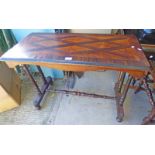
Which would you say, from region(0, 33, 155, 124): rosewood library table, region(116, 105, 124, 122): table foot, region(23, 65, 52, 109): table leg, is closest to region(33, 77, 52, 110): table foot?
region(23, 65, 52, 109): table leg

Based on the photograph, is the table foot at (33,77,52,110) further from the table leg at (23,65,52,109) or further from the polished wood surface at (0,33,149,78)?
the polished wood surface at (0,33,149,78)

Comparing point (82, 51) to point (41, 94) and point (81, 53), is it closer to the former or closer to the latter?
point (81, 53)

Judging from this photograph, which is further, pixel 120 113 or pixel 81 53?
pixel 120 113

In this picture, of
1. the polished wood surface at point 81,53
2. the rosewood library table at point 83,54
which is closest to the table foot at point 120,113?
the rosewood library table at point 83,54

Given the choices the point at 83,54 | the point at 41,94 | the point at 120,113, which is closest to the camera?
the point at 83,54

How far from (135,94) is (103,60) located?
38.2 inches

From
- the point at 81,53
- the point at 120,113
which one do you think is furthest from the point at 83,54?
the point at 120,113

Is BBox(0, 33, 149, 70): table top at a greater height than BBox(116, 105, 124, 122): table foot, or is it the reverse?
BBox(0, 33, 149, 70): table top

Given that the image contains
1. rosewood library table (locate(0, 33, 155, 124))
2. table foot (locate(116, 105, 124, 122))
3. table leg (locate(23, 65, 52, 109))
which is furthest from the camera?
table leg (locate(23, 65, 52, 109))

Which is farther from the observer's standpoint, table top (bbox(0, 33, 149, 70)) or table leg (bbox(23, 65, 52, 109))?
table leg (bbox(23, 65, 52, 109))

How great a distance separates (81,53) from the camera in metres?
1.35

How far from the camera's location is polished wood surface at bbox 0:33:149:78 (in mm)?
1239

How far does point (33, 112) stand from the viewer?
6.06 feet

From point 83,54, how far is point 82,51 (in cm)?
5
